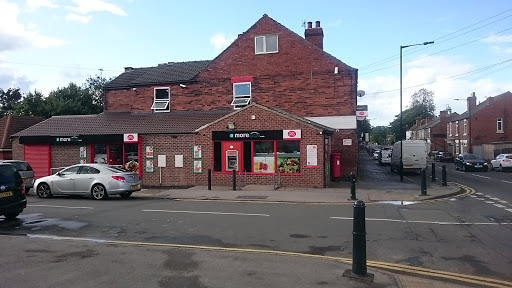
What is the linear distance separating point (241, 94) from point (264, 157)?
664 centimetres

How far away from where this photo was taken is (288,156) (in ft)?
68.2

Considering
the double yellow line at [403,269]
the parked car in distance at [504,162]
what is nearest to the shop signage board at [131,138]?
the double yellow line at [403,269]

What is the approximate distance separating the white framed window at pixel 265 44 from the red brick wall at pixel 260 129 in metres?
6.14

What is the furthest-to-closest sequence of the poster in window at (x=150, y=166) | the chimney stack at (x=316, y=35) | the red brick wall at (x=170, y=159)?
the chimney stack at (x=316, y=35), the poster in window at (x=150, y=166), the red brick wall at (x=170, y=159)

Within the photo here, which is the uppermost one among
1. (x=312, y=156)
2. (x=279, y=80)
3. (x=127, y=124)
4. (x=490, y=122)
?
(x=279, y=80)

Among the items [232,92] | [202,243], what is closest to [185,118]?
[232,92]

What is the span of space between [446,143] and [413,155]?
50.9 meters

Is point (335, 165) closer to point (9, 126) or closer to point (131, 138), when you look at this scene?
point (131, 138)

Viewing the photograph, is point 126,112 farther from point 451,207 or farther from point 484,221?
point 484,221

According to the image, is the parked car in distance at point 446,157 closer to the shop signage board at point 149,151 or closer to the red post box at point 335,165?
the red post box at point 335,165

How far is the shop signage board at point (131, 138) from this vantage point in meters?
22.5

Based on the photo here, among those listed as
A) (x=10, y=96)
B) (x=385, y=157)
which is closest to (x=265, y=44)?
(x=385, y=157)

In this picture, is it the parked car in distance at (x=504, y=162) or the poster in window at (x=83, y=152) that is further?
the parked car in distance at (x=504, y=162)

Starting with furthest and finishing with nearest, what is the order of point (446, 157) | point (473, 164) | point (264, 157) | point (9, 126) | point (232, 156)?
1. point (446, 157)
2. point (473, 164)
3. point (9, 126)
4. point (232, 156)
5. point (264, 157)
